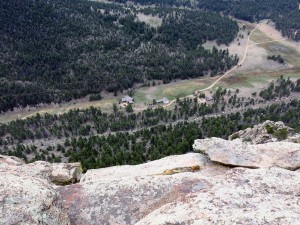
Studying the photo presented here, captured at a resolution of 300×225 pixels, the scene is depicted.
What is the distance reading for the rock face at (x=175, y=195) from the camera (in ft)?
68.5

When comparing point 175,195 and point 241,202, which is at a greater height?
point 241,202

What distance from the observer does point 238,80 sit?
156 meters

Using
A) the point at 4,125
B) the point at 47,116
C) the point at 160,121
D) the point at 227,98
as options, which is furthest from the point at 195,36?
the point at 4,125

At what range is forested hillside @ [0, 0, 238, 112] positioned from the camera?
147250mm

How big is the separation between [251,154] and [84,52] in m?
144

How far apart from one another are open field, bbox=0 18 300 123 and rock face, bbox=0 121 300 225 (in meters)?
100

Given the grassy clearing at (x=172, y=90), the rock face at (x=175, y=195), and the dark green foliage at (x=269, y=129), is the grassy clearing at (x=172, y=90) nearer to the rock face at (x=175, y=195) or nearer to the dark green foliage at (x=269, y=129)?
the dark green foliage at (x=269, y=129)

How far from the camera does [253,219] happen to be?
2017cm

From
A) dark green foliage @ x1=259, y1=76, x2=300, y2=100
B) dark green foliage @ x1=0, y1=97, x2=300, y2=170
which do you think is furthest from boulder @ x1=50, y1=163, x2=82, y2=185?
dark green foliage @ x1=259, y1=76, x2=300, y2=100

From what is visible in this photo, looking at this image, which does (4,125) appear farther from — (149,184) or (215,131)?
(149,184)

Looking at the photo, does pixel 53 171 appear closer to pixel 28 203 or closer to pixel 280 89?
pixel 28 203

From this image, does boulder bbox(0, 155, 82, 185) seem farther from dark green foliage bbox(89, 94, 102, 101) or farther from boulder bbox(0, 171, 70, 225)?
dark green foliage bbox(89, 94, 102, 101)

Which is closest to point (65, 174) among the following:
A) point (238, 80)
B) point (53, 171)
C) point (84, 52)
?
point (53, 171)

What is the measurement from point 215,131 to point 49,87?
85.5 m
